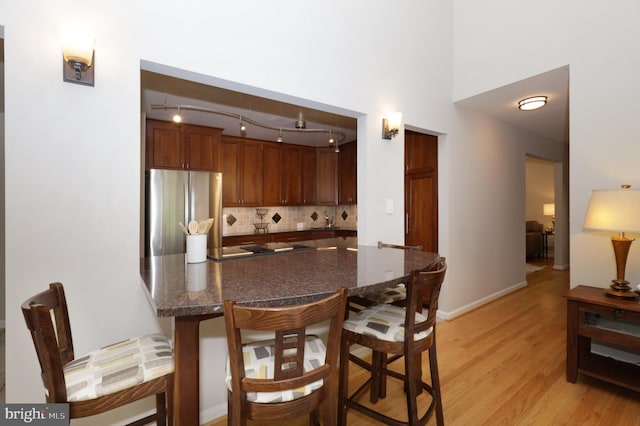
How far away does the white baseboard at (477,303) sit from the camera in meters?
3.43

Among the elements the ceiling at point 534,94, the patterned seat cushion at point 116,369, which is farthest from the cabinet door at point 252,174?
the patterned seat cushion at point 116,369

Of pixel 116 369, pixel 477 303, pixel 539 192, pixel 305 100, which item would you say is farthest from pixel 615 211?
pixel 539 192

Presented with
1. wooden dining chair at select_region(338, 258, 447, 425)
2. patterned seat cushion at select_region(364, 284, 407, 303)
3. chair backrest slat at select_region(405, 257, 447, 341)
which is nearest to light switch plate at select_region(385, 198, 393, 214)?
patterned seat cushion at select_region(364, 284, 407, 303)

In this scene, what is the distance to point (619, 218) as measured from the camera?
1.99 m

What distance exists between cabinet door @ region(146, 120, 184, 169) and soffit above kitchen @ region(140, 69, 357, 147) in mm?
124

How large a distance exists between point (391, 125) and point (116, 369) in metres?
2.51

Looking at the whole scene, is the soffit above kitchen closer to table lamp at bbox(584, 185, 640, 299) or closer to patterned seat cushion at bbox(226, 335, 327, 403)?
patterned seat cushion at bbox(226, 335, 327, 403)

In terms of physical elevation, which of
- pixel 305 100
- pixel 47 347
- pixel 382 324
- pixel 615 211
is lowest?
pixel 382 324

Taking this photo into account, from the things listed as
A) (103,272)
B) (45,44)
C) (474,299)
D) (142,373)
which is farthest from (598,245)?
(45,44)

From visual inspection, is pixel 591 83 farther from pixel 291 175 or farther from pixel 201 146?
pixel 201 146

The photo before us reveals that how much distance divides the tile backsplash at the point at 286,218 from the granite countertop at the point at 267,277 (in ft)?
9.82

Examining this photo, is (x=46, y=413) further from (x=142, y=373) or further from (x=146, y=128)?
Result: (x=146, y=128)

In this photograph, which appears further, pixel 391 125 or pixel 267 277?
pixel 391 125

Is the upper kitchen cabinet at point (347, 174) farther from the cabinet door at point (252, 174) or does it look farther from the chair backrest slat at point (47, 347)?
the chair backrest slat at point (47, 347)
